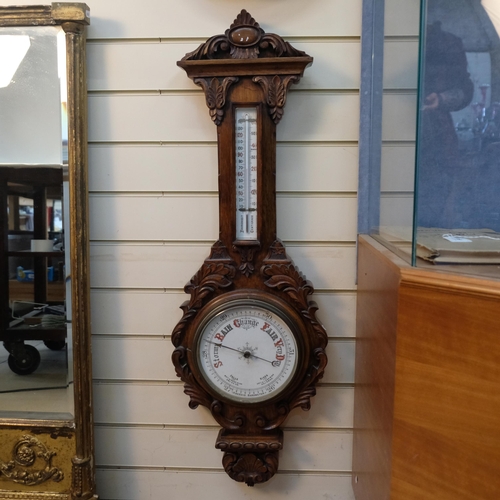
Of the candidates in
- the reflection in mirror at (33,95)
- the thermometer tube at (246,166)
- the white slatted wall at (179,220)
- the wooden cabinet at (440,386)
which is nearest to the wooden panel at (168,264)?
the white slatted wall at (179,220)

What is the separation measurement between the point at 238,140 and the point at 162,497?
39.4 inches

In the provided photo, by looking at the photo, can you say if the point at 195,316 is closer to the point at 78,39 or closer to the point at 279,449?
the point at 279,449

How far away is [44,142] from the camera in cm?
130

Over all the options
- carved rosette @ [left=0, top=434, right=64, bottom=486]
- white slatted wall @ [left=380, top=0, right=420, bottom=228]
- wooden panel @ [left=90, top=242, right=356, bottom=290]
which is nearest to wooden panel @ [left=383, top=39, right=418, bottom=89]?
white slatted wall @ [left=380, top=0, right=420, bottom=228]

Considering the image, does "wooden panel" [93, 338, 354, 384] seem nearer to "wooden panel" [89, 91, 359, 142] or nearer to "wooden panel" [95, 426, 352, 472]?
"wooden panel" [95, 426, 352, 472]

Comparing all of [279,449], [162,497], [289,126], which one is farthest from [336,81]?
[162,497]

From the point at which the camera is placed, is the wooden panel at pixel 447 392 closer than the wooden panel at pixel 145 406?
Yes

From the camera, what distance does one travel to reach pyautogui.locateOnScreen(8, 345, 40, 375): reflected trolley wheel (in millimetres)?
1332

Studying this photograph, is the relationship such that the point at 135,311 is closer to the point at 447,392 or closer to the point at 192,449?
the point at 192,449

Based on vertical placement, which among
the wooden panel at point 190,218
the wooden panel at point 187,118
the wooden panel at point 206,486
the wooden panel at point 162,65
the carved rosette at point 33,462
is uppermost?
the wooden panel at point 162,65

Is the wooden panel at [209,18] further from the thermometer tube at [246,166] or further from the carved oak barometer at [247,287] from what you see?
the thermometer tube at [246,166]

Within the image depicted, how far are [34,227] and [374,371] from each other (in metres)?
0.92

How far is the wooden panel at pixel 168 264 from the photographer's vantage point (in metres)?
1.32

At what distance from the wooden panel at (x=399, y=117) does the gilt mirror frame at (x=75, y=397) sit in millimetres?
746
